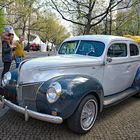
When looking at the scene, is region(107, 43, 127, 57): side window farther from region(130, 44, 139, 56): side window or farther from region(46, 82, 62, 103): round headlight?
region(46, 82, 62, 103): round headlight

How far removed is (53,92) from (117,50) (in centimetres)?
258

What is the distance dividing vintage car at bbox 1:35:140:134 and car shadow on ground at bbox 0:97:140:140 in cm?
22

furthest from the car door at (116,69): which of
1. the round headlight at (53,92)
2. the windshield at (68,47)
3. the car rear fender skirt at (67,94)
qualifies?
the round headlight at (53,92)

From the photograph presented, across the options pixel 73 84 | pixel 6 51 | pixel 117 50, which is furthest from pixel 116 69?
pixel 6 51

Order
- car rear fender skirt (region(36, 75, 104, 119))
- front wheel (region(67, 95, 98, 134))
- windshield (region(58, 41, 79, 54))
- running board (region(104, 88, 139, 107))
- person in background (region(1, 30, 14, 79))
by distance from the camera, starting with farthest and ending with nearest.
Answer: person in background (region(1, 30, 14, 79))
windshield (region(58, 41, 79, 54))
running board (region(104, 88, 139, 107))
front wheel (region(67, 95, 98, 134))
car rear fender skirt (region(36, 75, 104, 119))

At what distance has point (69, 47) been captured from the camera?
6.38 m

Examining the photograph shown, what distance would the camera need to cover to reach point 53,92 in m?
4.24

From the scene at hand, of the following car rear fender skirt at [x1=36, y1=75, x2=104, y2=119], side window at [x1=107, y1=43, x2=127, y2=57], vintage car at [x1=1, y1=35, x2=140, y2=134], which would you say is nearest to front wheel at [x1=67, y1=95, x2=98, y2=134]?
vintage car at [x1=1, y1=35, x2=140, y2=134]

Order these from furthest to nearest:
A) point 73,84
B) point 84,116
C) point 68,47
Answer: point 68,47, point 84,116, point 73,84

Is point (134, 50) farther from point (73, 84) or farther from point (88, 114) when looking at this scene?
point (73, 84)

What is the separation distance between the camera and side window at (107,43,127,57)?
5.90 metres

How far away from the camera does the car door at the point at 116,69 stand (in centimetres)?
571

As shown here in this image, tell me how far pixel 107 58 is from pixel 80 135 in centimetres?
195

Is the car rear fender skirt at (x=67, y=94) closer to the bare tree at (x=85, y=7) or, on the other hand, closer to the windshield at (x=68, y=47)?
the windshield at (x=68, y=47)
